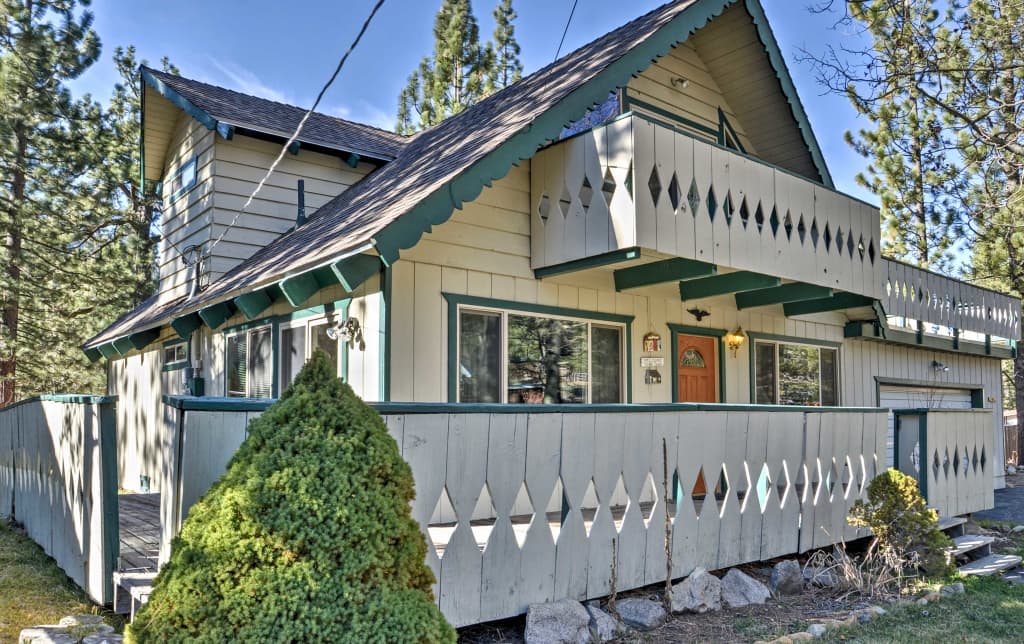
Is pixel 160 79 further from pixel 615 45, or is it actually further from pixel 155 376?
pixel 615 45

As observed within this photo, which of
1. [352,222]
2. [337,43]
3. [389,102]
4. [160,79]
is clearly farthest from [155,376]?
[389,102]

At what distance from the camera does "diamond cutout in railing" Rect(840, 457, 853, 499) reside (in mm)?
7332

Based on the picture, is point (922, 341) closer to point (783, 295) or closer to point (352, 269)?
point (783, 295)

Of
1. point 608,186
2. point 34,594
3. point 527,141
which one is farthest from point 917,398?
point 34,594

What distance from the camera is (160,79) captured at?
1140 cm

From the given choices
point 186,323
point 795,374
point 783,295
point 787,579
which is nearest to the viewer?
point 787,579

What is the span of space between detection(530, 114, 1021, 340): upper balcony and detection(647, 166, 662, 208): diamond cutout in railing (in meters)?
0.02

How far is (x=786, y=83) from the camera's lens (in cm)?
995

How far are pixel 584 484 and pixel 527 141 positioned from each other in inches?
124

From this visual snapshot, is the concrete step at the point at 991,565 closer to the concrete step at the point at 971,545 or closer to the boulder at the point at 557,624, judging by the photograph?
the concrete step at the point at 971,545

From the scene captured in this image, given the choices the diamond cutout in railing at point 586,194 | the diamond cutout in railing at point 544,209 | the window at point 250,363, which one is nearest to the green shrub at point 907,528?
the diamond cutout in railing at point 586,194

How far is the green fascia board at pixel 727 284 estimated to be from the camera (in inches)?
316

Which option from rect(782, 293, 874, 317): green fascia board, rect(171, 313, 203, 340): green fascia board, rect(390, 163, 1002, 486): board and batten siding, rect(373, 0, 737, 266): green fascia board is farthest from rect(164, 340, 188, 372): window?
rect(782, 293, 874, 317): green fascia board

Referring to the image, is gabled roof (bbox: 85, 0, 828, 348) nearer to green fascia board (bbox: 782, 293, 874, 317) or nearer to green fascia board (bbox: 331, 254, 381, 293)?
green fascia board (bbox: 331, 254, 381, 293)
